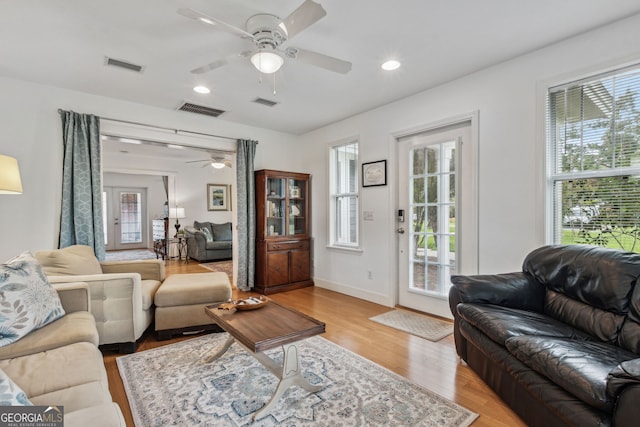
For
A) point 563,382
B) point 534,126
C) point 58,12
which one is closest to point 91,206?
point 58,12

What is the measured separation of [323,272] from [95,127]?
352 centimetres

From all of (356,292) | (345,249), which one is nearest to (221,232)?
(345,249)

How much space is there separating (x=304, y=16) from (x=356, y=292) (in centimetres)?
346

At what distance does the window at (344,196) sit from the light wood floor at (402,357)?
1.05 m

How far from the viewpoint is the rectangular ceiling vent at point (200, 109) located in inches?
157

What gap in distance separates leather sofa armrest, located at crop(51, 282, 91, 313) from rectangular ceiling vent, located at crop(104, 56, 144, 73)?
198 cm

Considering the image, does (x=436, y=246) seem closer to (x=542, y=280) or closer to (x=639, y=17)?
(x=542, y=280)

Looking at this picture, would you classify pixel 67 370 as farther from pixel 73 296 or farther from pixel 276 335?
pixel 276 335

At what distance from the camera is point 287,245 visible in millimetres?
4855

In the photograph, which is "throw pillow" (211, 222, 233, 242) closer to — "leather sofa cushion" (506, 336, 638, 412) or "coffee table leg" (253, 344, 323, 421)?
"coffee table leg" (253, 344, 323, 421)

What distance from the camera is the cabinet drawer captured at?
4.70 m

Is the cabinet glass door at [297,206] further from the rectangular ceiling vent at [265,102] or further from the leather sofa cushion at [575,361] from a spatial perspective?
the leather sofa cushion at [575,361]

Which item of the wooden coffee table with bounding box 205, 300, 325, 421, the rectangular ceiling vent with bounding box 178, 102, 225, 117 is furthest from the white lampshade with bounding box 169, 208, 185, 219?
the wooden coffee table with bounding box 205, 300, 325, 421

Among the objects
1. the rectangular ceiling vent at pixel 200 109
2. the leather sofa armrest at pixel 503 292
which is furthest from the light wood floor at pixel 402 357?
the rectangular ceiling vent at pixel 200 109
